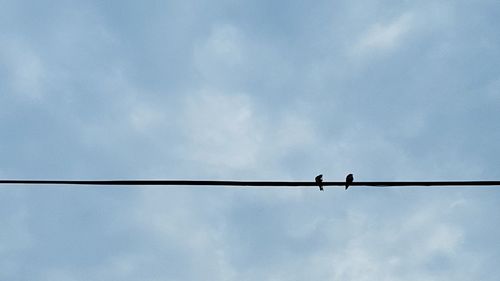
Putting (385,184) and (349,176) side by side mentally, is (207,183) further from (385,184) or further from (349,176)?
(349,176)

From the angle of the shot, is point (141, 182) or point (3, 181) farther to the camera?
point (3, 181)

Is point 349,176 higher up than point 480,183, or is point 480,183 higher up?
point 349,176

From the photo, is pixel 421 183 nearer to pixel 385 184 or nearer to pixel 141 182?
pixel 385 184

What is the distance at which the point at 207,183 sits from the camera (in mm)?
9594

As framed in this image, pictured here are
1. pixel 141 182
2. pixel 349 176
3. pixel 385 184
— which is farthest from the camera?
pixel 349 176

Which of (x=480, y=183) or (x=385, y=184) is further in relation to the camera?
(x=385, y=184)

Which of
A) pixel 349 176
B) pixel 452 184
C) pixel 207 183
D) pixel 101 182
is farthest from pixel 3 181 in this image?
pixel 349 176

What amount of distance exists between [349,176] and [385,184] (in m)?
7.10

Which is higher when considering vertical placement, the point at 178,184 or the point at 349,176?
the point at 349,176

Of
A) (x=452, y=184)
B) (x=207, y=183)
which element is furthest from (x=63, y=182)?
(x=452, y=184)

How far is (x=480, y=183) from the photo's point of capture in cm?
946

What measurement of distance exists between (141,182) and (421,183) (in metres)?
4.25

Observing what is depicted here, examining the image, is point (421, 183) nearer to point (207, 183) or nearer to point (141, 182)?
point (207, 183)

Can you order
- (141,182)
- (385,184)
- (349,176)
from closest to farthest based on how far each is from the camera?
(141,182) → (385,184) → (349,176)
